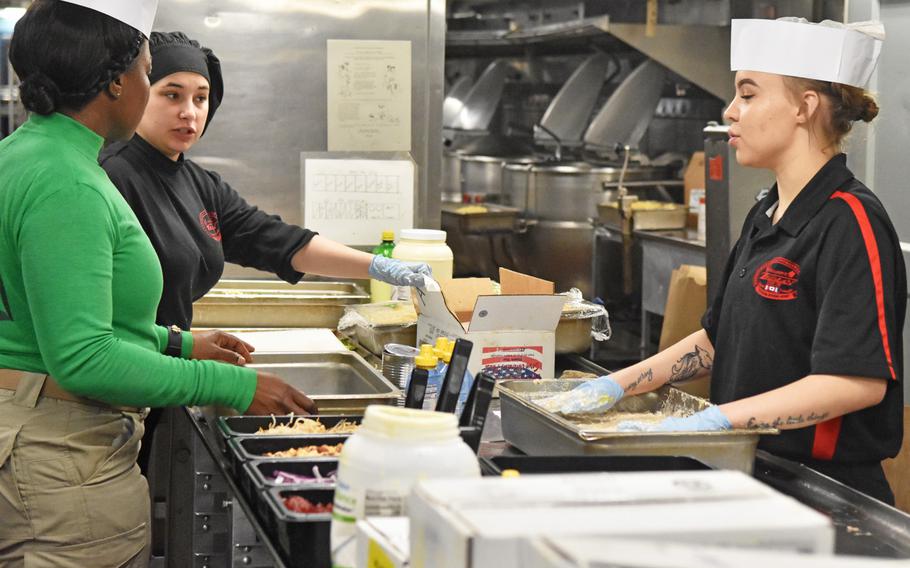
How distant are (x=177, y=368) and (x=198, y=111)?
1171 millimetres

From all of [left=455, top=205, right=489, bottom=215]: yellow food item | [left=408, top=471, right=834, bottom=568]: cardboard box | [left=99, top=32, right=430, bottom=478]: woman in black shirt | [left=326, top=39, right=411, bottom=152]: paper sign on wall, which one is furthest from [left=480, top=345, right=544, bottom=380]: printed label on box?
[left=455, top=205, right=489, bottom=215]: yellow food item

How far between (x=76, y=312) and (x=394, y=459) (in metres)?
0.84

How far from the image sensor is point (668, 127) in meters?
8.43

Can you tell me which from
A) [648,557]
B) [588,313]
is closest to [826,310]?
[588,313]

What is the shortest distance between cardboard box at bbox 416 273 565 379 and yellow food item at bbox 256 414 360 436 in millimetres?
506

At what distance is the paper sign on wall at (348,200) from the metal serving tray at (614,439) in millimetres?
2128

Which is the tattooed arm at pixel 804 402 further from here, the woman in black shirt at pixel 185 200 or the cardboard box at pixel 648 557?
the woman in black shirt at pixel 185 200

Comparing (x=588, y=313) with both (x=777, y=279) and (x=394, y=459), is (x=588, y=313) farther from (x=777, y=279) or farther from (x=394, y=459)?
(x=394, y=459)

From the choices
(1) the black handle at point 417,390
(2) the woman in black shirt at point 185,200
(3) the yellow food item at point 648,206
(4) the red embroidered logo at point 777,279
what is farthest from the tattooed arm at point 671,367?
(3) the yellow food item at point 648,206

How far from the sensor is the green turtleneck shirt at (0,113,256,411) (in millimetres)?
1926

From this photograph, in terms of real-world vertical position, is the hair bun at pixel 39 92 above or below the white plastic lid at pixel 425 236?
above

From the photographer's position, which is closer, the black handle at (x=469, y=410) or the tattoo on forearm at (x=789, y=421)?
the black handle at (x=469, y=410)

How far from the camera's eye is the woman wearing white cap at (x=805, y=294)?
6.86 feet

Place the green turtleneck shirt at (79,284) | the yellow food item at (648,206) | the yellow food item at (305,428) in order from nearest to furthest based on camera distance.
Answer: the green turtleneck shirt at (79,284) < the yellow food item at (305,428) < the yellow food item at (648,206)
